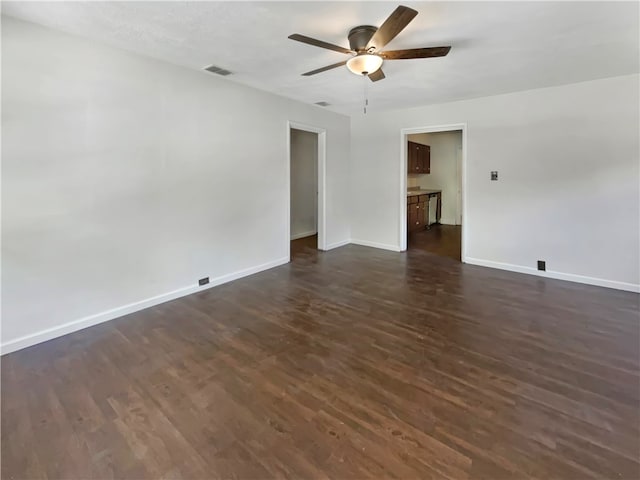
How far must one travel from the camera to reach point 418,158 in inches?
309

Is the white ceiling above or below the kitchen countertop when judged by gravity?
above

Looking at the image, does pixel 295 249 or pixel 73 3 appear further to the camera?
pixel 295 249

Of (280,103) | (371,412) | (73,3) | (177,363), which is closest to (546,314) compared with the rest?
(371,412)

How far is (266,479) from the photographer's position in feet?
4.92

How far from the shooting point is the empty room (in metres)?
1.76

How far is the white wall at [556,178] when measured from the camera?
3.82 m

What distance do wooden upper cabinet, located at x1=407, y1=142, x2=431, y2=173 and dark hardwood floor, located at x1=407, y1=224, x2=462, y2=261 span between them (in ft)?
4.79

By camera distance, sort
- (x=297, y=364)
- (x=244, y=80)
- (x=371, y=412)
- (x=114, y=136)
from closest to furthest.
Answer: (x=371, y=412) < (x=297, y=364) < (x=114, y=136) < (x=244, y=80)

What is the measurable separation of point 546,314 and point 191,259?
379 centimetres

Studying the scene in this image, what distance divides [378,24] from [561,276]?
387cm

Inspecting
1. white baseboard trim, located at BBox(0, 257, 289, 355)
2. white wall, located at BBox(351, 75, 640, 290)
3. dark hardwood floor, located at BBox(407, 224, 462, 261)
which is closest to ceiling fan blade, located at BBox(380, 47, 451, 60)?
white wall, located at BBox(351, 75, 640, 290)

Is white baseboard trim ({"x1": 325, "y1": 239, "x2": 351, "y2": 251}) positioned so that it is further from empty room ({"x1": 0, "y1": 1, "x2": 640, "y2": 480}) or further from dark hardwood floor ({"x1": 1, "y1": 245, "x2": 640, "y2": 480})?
dark hardwood floor ({"x1": 1, "y1": 245, "x2": 640, "y2": 480})

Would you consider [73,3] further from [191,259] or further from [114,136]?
[191,259]

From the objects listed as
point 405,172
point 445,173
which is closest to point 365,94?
point 405,172
